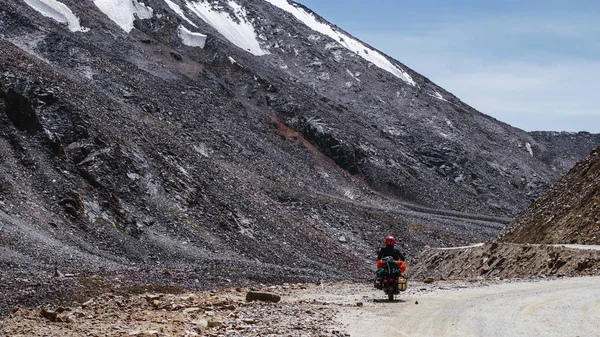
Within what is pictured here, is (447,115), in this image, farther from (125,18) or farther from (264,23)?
(125,18)

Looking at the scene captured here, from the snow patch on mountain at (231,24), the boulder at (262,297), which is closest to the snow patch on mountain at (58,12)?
the snow patch on mountain at (231,24)

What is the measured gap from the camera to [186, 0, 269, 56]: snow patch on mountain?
143125 mm

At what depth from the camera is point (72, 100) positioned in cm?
6494

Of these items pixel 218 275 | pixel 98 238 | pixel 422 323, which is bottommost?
pixel 98 238

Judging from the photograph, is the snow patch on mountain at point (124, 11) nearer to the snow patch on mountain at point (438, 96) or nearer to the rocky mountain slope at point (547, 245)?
the snow patch on mountain at point (438, 96)

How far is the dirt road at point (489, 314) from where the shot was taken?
1359 centimetres

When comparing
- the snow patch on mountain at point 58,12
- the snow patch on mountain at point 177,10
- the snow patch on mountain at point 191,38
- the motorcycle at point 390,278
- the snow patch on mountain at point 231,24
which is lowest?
the snow patch on mountain at point 58,12

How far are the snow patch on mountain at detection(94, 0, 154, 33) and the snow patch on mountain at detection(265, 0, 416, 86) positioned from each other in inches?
2193

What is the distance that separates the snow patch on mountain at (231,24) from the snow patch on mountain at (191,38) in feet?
56.1

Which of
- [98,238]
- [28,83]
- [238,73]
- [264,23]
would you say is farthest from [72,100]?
[264,23]

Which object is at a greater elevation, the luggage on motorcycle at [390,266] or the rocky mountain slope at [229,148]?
the luggage on motorcycle at [390,266]

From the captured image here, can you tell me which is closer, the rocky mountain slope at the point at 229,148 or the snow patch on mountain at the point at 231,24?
the rocky mountain slope at the point at 229,148

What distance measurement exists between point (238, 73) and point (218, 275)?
80.8 metres

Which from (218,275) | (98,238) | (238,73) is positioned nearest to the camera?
(218,275)
